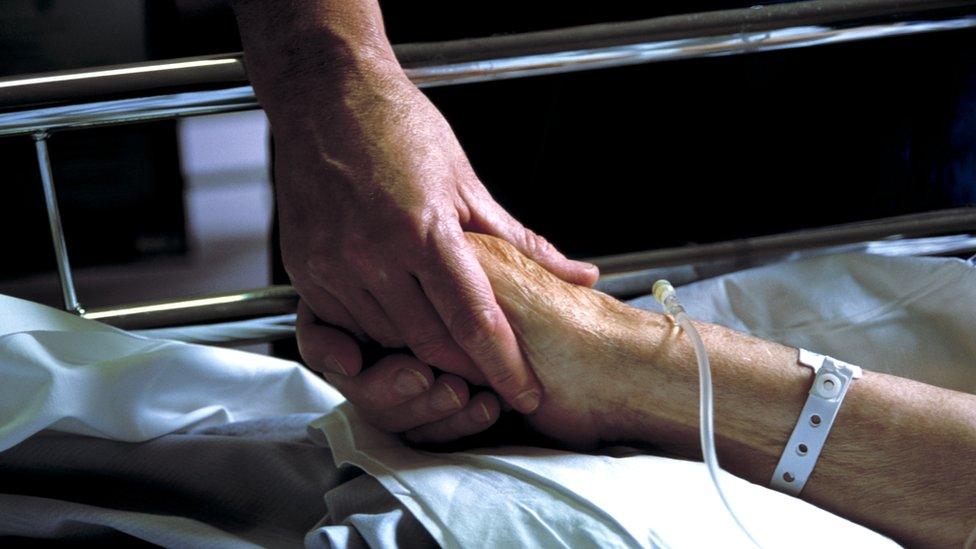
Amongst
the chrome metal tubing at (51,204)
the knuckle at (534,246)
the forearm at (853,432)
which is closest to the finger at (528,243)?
the knuckle at (534,246)

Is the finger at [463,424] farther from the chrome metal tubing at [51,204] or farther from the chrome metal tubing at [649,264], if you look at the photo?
the chrome metal tubing at [51,204]

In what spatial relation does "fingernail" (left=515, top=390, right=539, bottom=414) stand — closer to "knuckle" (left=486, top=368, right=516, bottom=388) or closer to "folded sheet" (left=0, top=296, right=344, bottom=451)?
"knuckle" (left=486, top=368, right=516, bottom=388)

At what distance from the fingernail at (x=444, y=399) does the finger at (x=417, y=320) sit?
0.02 meters

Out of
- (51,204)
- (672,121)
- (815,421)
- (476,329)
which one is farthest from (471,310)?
(672,121)

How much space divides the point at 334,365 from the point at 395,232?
0.13 metres

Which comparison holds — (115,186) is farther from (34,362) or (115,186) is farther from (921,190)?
(921,190)

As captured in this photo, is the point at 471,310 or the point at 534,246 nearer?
the point at 471,310

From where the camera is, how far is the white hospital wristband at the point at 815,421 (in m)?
0.83

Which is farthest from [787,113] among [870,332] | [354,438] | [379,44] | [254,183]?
[254,183]

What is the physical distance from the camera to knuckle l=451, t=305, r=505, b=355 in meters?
0.80

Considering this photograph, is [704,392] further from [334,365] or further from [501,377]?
[334,365]

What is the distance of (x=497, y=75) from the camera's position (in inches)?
42.2

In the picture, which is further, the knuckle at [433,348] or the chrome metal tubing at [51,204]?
the chrome metal tubing at [51,204]

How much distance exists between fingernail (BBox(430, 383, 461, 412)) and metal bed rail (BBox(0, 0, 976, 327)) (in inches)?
12.3
